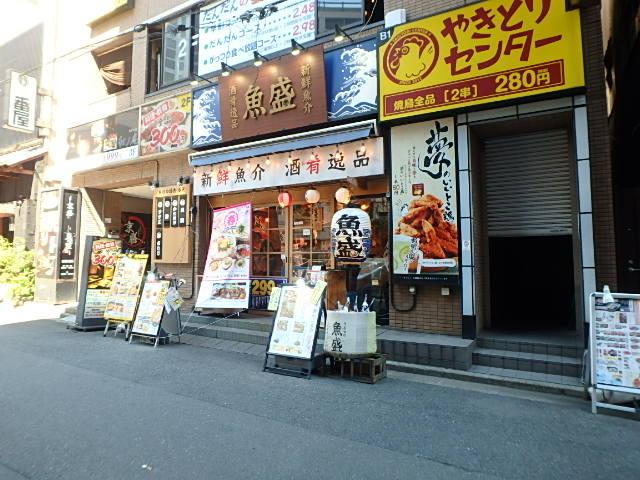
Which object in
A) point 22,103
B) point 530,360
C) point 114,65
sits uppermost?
point 114,65

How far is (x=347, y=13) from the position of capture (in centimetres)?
975

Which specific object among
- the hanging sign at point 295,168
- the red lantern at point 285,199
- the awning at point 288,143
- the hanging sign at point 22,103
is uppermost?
the hanging sign at point 22,103

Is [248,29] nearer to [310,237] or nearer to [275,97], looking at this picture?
[275,97]

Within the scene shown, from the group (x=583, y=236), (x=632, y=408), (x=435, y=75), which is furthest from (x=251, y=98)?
(x=632, y=408)

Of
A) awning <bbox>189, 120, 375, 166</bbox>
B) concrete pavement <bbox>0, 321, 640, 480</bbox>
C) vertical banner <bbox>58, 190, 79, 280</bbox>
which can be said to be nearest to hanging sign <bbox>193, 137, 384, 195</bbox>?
awning <bbox>189, 120, 375, 166</bbox>

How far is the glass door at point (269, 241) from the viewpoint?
11.2 meters

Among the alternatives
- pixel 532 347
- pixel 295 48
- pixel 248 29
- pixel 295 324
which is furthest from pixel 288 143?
pixel 532 347

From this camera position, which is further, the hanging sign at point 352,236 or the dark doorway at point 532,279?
the dark doorway at point 532,279

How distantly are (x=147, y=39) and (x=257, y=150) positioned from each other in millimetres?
6459

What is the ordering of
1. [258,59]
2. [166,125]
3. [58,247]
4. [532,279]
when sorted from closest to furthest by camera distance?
[532,279] < [258,59] < [166,125] < [58,247]

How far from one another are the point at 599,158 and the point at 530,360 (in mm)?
3417

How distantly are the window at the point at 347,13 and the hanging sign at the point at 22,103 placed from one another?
A: 1126 centimetres

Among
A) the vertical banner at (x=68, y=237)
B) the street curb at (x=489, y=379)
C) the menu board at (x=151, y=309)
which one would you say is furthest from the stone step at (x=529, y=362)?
the vertical banner at (x=68, y=237)

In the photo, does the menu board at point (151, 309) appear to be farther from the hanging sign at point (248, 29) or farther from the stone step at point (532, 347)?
the stone step at point (532, 347)
